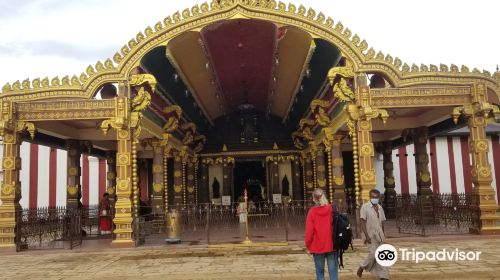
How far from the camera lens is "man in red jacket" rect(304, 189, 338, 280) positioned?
5500 millimetres

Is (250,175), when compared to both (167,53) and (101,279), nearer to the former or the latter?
(167,53)

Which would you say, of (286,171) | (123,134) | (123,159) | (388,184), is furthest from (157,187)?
(388,184)

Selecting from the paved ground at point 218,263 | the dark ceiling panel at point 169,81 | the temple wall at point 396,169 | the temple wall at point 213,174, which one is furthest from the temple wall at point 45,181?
the paved ground at point 218,263

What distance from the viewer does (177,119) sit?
1574cm

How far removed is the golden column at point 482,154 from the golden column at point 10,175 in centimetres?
1161

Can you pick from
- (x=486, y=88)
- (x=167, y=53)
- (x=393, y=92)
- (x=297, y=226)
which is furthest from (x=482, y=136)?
(x=167, y=53)

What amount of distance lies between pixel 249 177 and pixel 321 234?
1839 cm

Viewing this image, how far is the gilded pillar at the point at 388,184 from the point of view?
667 inches

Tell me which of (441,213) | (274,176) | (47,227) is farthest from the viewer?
(274,176)

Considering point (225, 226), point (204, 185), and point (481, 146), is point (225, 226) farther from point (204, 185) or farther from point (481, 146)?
point (481, 146)

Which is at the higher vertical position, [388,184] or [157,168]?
[157,168]

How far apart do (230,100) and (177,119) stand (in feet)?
13.8

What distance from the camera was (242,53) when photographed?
13508 mm

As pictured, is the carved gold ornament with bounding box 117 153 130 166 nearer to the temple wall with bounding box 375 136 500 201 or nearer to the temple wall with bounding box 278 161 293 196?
the temple wall with bounding box 278 161 293 196
